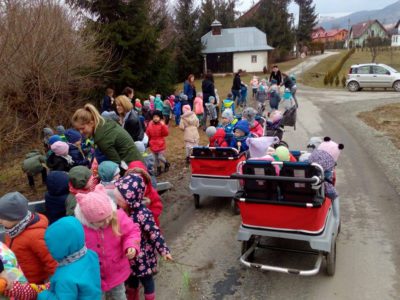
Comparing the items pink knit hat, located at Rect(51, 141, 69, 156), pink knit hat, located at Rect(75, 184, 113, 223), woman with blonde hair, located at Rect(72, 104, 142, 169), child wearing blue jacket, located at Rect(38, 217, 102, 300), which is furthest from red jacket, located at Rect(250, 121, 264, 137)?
child wearing blue jacket, located at Rect(38, 217, 102, 300)

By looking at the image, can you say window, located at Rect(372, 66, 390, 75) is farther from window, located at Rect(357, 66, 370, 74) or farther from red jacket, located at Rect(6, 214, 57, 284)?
red jacket, located at Rect(6, 214, 57, 284)

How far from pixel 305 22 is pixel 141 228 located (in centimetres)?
7213

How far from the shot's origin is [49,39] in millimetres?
10414

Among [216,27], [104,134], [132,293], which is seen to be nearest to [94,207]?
[132,293]

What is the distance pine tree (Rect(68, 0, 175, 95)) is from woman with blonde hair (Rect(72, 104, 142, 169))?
A: 13.2 meters

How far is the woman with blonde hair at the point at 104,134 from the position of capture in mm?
4820

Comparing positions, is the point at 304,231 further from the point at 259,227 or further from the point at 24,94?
the point at 24,94

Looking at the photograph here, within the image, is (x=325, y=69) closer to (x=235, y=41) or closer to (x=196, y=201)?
(x=235, y=41)

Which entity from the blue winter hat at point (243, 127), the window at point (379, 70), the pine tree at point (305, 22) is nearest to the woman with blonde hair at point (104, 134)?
the blue winter hat at point (243, 127)

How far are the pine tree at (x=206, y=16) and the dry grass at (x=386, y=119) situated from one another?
3522 centimetres

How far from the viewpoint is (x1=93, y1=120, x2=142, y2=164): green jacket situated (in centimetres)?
488

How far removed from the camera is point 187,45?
140ft

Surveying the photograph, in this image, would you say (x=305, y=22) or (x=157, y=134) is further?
(x=305, y=22)

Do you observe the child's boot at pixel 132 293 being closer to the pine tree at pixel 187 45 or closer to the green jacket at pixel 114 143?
the green jacket at pixel 114 143
